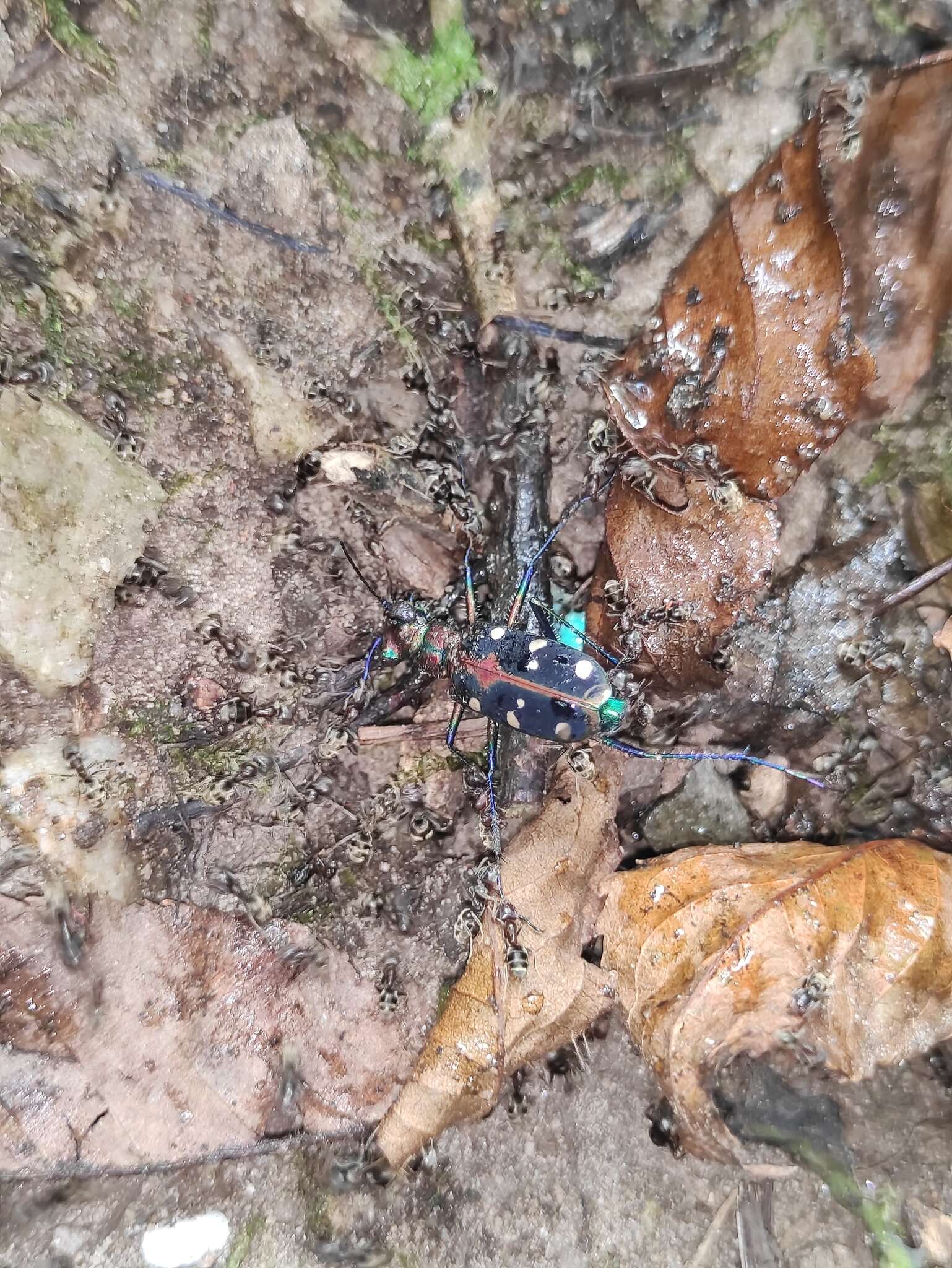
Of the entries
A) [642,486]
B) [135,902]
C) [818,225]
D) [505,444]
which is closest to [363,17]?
[505,444]

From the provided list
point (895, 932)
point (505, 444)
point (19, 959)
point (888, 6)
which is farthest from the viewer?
point (505, 444)

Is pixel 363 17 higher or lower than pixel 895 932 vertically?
higher

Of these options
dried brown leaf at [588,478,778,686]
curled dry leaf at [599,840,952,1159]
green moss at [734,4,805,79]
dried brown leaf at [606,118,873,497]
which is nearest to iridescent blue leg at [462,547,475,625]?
dried brown leaf at [588,478,778,686]

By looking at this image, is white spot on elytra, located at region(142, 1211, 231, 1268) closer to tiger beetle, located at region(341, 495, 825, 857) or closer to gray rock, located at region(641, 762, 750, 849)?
tiger beetle, located at region(341, 495, 825, 857)

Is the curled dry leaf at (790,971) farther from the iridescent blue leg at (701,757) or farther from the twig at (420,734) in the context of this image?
the twig at (420,734)

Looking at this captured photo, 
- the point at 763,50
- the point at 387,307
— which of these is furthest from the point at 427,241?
the point at 763,50

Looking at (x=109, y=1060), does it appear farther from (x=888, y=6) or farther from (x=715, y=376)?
(x=888, y=6)
